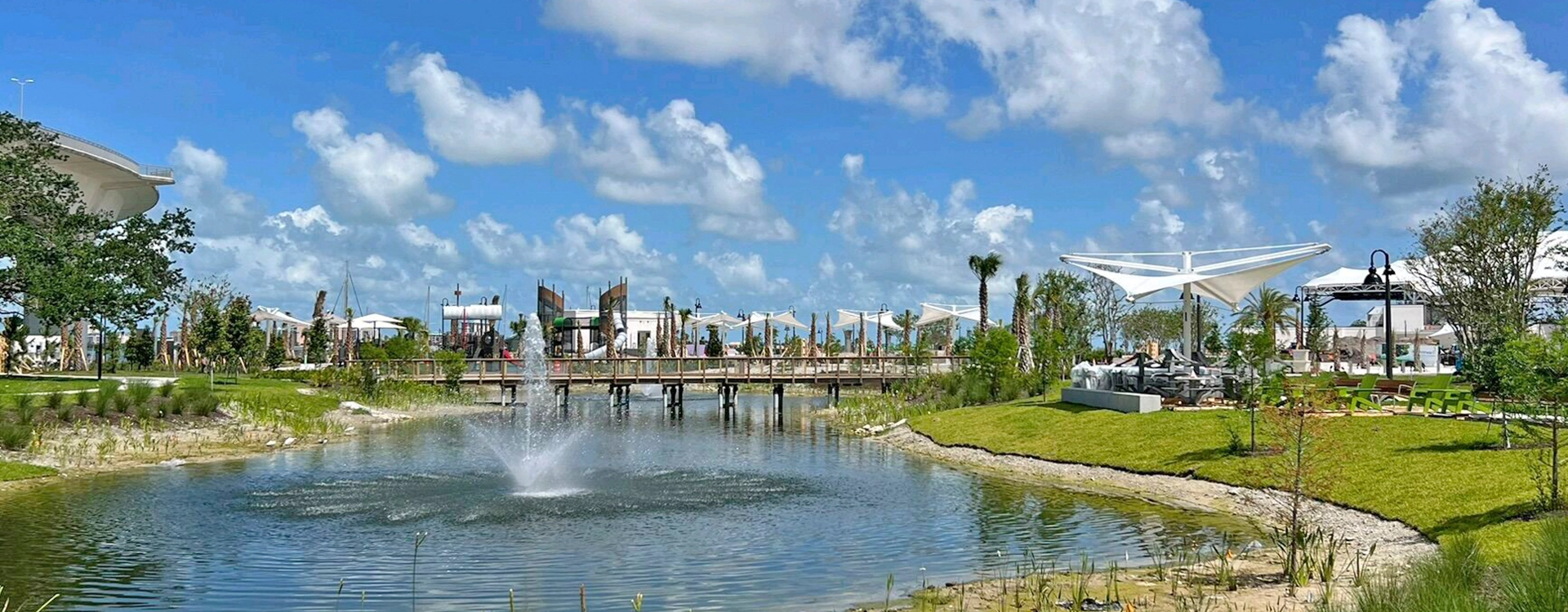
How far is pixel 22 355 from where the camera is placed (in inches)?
1959

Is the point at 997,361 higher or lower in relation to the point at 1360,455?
higher

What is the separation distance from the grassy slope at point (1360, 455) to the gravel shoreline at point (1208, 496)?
0.77 feet

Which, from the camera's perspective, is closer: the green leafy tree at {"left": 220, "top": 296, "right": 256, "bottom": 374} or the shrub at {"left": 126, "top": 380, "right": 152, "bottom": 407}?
the shrub at {"left": 126, "top": 380, "right": 152, "bottom": 407}

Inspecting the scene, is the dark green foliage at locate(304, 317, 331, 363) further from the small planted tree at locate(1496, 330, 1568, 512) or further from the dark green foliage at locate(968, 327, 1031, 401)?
the small planted tree at locate(1496, 330, 1568, 512)

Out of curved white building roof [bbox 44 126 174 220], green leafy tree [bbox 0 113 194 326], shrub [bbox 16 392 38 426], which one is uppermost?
curved white building roof [bbox 44 126 174 220]

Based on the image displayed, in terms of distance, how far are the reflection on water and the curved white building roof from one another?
145ft

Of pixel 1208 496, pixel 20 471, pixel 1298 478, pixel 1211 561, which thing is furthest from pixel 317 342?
pixel 1298 478

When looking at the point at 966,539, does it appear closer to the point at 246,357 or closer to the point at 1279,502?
the point at 1279,502

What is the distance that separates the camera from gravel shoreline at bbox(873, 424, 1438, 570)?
→ 51.3 ft

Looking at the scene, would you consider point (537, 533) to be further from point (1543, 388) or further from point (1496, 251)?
point (1496, 251)

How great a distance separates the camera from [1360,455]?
68.8 ft

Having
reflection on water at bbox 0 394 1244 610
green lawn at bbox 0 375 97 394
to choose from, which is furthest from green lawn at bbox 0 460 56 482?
green lawn at bbox 0 375 97 394

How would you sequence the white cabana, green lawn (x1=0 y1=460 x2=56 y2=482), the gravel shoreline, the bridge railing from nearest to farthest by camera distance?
the gravel shoreline < green lawn (x1=0 y1=460 x2=56 y2=482) < the bridge railing < the white cabana

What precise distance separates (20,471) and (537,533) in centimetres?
1181
